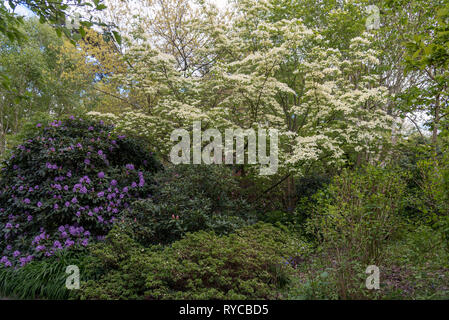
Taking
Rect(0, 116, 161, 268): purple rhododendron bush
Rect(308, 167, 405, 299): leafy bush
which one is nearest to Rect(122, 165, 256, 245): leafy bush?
Rect(0, 116, 161, 268): purple rhododendron bush

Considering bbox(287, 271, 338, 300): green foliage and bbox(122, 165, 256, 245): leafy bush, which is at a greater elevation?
bbox(122, 165, 256, 245): leafy bush

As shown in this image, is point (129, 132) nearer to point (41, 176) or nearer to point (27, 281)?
point (41, 176)

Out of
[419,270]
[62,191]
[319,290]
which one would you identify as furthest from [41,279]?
[419,270]

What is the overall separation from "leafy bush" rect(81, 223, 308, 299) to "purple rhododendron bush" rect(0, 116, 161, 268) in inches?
28.1

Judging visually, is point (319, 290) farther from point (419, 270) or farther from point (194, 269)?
point (194, 269)

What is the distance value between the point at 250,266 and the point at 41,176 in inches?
135

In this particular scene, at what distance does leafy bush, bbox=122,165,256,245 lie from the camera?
412 cm

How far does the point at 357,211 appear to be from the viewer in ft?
9.54

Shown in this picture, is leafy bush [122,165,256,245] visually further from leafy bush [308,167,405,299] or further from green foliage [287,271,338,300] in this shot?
green foliage [287,271,338,300]

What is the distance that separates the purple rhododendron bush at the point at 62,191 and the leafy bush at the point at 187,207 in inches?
15.3

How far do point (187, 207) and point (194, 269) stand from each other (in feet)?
4.96

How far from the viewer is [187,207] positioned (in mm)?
4371

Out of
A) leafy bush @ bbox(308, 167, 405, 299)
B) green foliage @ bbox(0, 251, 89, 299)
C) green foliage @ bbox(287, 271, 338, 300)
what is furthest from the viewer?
green foliage @ bbox(0, 251, 89, 299)
